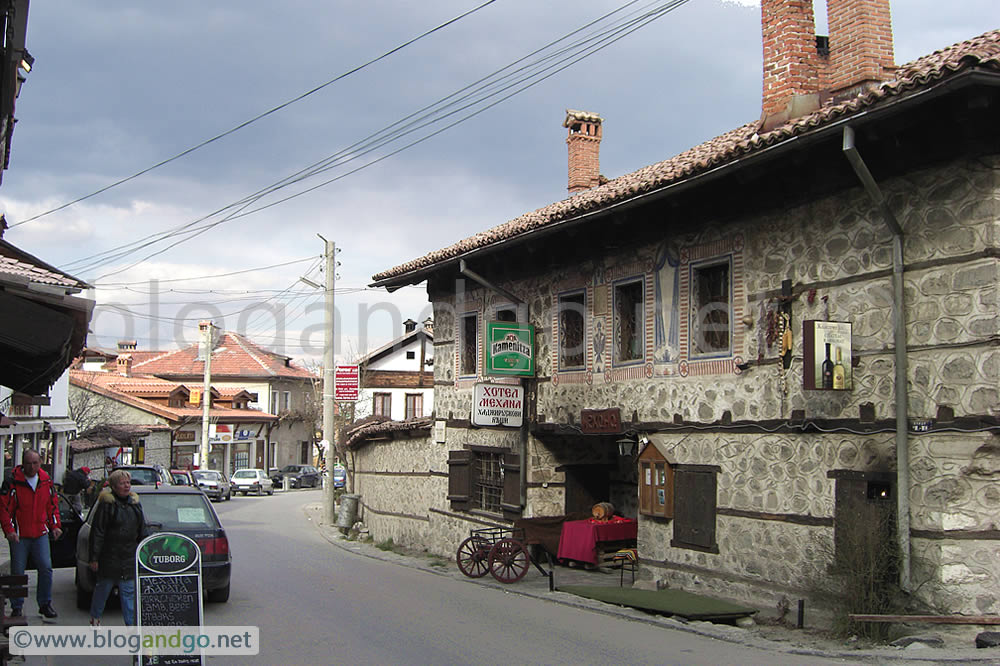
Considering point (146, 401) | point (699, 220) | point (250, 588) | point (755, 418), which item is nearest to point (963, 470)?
point (755, 418)

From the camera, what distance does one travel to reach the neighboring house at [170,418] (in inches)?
1746

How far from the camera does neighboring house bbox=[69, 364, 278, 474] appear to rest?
145 feet

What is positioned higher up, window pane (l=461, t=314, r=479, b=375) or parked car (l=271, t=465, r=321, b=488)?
window pane (l=461, t=314, r=479, b=375)

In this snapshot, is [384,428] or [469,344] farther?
[384,428]

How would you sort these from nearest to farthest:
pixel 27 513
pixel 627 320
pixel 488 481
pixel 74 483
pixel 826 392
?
pixel 27 513, pixel 826 392, pixel 627 320, pixel 488 481, pixel 74 483

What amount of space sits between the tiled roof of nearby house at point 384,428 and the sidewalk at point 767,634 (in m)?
4.58

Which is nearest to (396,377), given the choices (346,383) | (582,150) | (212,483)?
(212,483)

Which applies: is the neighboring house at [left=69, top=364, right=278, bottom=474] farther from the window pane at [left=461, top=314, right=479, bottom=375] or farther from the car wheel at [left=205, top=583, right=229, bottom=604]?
the car wheel at [left=205, top=583, right=229, bottom=604]

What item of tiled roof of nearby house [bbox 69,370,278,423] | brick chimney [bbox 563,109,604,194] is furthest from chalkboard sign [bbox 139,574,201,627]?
tiled roof of nearby house [bbox 69,370,278,423]

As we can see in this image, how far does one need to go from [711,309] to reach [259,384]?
54.4 metres

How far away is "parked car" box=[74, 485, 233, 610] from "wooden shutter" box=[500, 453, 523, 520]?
246 inches

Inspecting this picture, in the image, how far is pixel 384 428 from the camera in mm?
22953

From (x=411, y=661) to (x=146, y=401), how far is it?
148 feet

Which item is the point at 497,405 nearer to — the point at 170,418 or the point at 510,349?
the point at 510,349
